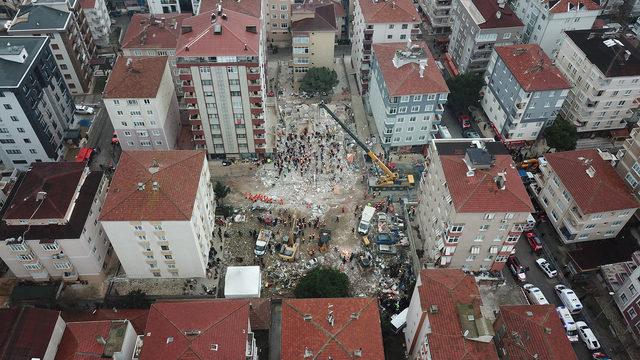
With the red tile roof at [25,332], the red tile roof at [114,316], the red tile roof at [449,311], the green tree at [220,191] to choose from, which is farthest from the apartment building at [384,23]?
the red tile roof at [25,332]

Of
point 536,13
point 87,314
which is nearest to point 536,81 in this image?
point 536,13

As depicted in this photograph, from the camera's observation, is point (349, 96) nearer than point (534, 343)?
No

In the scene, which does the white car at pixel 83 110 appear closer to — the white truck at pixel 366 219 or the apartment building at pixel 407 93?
the apartment building at pixel 407 93

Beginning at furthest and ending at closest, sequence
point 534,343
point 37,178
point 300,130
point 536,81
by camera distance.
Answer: point 300,130, point 536,81, point 37,178, point 534,343

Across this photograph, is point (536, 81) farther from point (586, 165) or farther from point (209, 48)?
point (209, 48)

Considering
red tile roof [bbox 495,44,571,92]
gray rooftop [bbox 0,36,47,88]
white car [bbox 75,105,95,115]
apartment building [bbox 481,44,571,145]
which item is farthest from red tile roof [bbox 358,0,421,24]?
gray rooftop [bbox 0,36,47,88]

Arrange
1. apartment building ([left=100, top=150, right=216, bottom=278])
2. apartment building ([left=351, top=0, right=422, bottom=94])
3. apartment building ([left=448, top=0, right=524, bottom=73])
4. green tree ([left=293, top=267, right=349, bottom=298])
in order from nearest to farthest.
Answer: apartment building ([left=100, top=150, right=216, bottom=278]) < green tree ([left=293, top=267, right=349, bottom=298]) < apartment building ([left=351, top=0, right=422, bottom=94]) < apartment building ([left=448, top=0, right=524, bottom=73])

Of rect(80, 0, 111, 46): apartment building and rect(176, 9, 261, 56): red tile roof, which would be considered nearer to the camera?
rect(176, 9, 261, 56): red tile roof

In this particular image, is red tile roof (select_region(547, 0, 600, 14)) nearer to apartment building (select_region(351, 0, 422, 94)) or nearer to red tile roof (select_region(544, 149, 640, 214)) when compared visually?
apartment building (select_region(351, 0, 422, 94))
